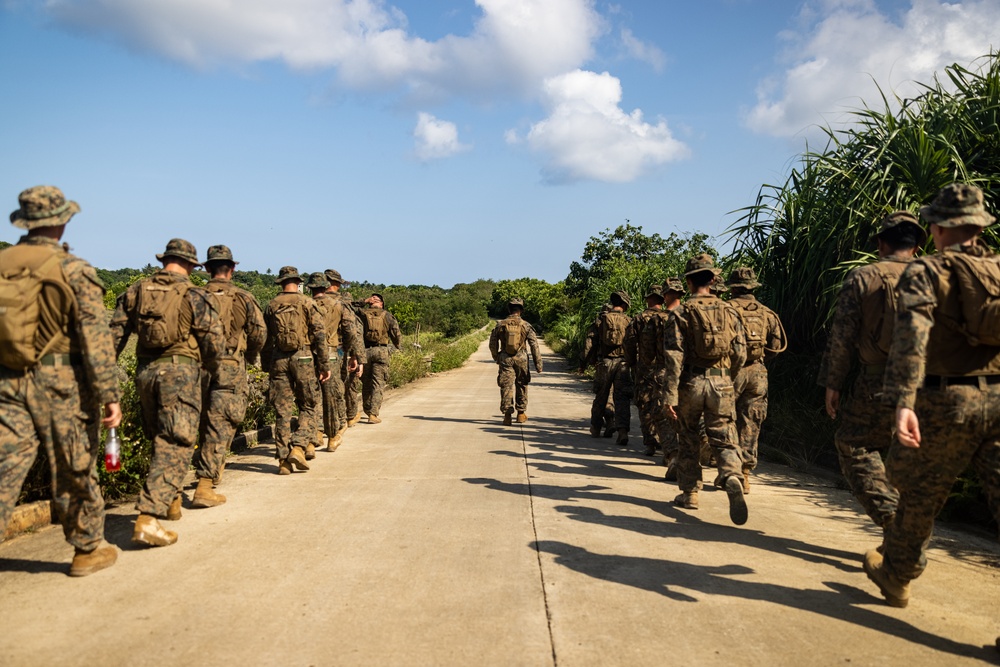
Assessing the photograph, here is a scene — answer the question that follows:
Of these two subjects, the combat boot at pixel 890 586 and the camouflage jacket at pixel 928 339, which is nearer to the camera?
the camouflage jacket at pixel 928 339

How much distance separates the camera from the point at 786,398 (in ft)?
30.5

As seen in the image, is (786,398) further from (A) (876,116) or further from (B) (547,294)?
(B) (547,294)

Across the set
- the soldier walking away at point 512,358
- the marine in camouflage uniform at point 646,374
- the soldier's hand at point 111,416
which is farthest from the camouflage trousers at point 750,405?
the soldier's hand at point 111,416

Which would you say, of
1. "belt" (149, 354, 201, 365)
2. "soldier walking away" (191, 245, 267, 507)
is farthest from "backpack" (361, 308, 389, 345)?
"belt" (149, 354, 201, 365)

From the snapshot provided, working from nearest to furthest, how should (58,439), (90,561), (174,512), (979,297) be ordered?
1. (979,297)
2. (58,439)
3. (90,561)
4. (174,512)

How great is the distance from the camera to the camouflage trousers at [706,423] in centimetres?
579

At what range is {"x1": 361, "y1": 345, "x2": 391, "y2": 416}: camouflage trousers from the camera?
37.9ft

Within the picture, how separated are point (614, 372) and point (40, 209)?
731 centimetres

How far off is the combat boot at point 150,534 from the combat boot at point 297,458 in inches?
102

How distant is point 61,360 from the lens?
410cm

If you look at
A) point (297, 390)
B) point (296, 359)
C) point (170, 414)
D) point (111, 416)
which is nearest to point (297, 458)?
point (297, 390)

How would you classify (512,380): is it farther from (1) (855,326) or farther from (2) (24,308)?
(2) (24,308)

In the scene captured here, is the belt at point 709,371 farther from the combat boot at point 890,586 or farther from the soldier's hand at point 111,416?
the soldier's hand at point 111,416

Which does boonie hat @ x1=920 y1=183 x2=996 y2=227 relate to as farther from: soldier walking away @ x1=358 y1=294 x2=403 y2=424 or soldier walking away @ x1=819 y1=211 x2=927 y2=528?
soldier walking away @ x1=358 y1=294 x2=403 y2=424
